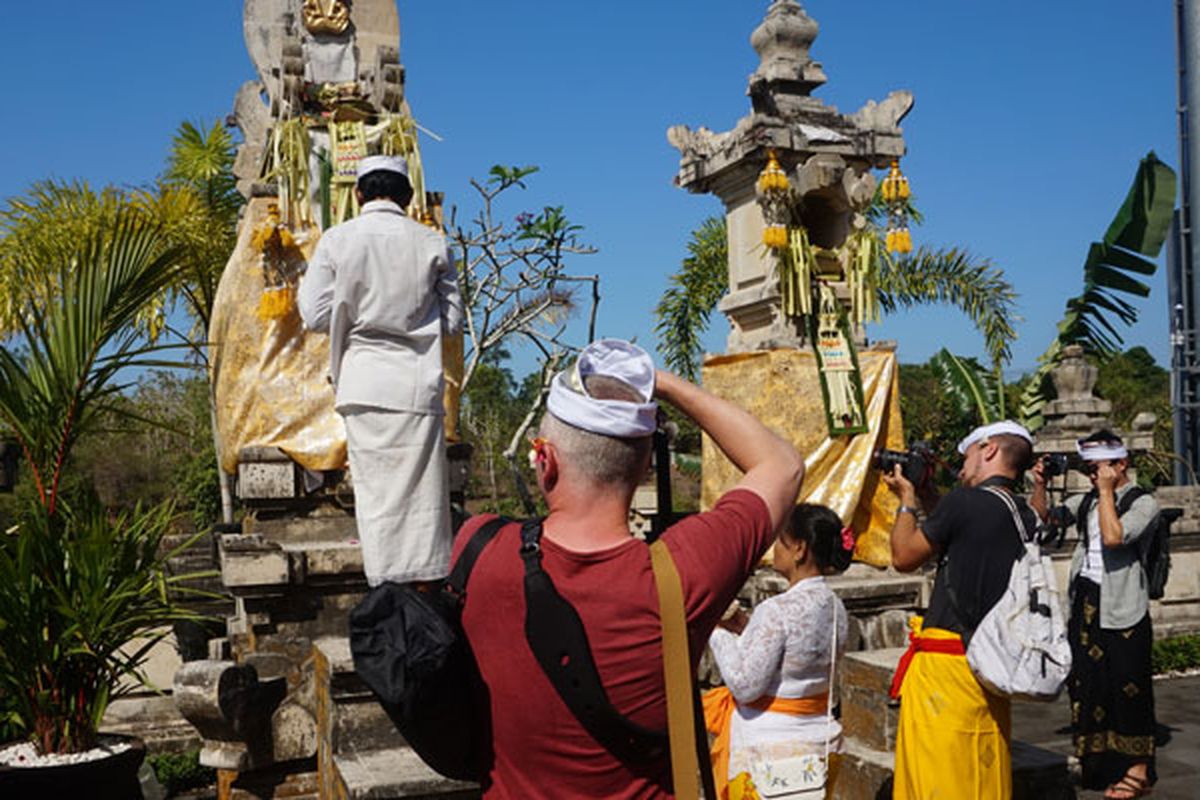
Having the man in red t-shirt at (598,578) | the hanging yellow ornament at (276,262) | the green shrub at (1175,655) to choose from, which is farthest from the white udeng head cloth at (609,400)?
the green shrub at (1175,655)

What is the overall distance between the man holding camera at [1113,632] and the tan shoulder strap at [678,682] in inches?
192

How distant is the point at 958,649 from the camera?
12.8ft

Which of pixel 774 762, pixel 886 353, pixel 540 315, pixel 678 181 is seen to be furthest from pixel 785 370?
pixel 540 315

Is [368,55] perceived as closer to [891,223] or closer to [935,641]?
[891,223]

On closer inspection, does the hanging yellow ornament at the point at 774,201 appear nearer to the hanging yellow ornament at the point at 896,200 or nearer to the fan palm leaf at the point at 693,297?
the hanging yellow ornament at the point at 896,200

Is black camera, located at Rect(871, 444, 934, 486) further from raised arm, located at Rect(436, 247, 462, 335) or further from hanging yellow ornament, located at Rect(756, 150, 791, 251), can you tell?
hanging yellow ornament, located at Rect(756, 150, 791, 251)

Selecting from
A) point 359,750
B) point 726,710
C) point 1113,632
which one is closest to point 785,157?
point 1113,632

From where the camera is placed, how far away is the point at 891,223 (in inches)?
336

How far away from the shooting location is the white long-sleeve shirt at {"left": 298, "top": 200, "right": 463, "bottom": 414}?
14.3ft

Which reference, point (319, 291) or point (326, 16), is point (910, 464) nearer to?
point (319, 291)

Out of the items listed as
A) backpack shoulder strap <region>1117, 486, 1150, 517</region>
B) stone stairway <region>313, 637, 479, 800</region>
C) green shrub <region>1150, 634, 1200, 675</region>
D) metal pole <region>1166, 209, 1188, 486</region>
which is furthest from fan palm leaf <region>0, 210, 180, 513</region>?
metal pole <region>1166, 209, 1188, 486</region>

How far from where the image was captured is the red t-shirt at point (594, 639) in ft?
6.64

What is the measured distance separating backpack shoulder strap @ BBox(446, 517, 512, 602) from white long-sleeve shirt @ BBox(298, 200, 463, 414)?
225 cm

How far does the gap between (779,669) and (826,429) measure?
5200 mm
